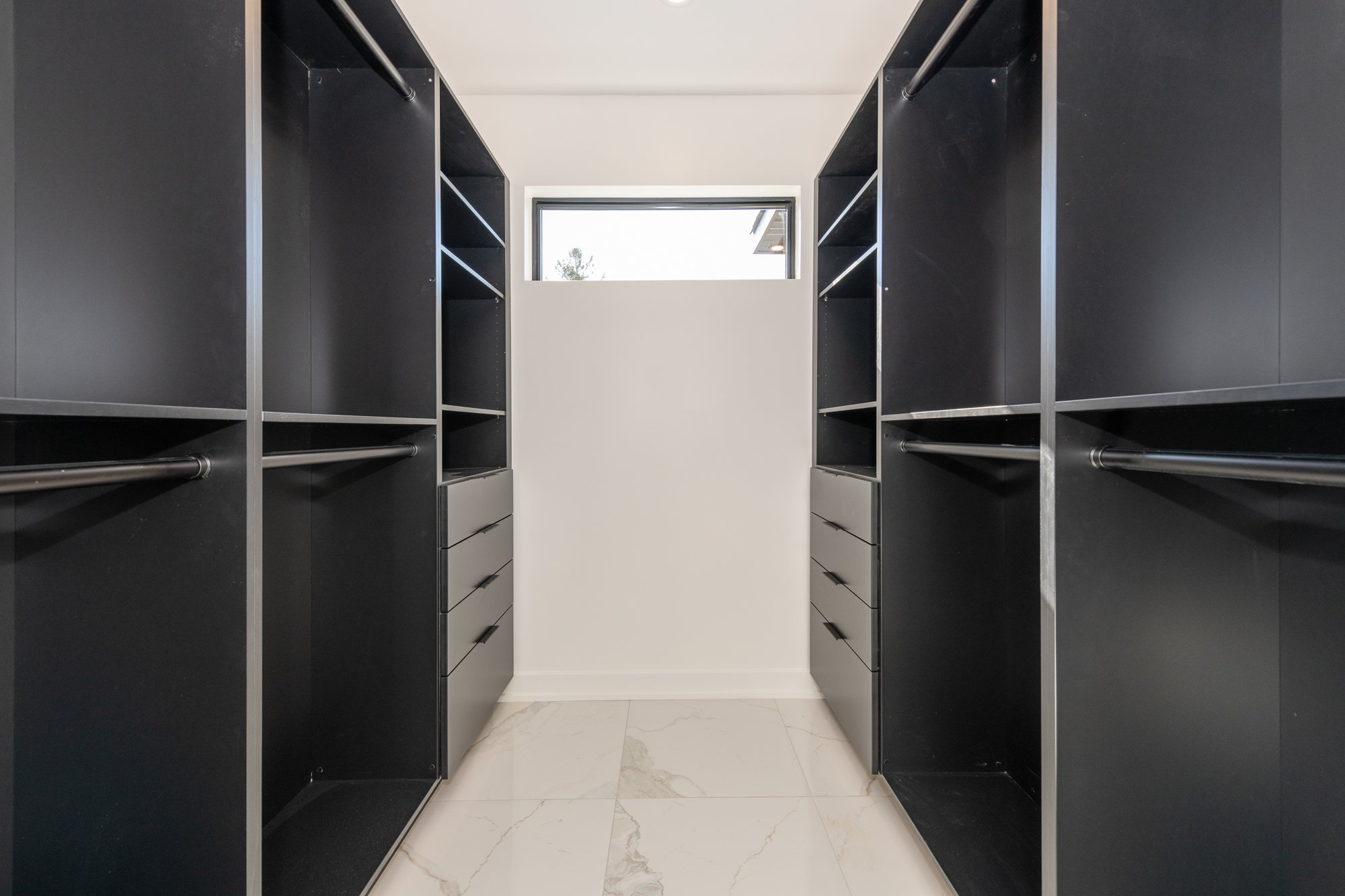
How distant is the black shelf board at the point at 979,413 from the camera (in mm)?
1100

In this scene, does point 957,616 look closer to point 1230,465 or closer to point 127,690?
point 1230,465

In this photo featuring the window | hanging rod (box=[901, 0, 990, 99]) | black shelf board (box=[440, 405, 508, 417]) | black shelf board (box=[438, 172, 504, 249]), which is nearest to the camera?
hanging rod (box=[901, 0, 990, 99])

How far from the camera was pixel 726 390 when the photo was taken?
254 cm

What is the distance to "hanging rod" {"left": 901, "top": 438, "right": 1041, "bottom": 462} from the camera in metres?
1.21

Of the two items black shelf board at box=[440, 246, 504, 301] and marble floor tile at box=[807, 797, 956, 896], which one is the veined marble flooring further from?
black shelf board at box=[440, 246, 504, 301]

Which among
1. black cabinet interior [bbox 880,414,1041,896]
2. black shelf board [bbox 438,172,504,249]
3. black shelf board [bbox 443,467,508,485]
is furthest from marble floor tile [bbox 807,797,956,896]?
black shelf board [bbox 438,172,504,249]

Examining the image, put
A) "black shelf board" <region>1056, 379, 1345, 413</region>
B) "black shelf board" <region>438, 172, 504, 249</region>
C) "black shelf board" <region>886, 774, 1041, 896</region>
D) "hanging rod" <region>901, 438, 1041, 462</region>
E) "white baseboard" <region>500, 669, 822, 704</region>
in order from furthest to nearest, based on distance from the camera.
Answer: "white baseboard" <region>500, 669, 822, 704</region> → "black shelf board" <region>438, 172, 504, 249</region> → "black shelf board" <region>886, 774, 1041, 896</region> → "hanging rod" <region>901, 438, 1041, 462</region> → "black shelf board" <region>1056, 379, 1345, 413</region>

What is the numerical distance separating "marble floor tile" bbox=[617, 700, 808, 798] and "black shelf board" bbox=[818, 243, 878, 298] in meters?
1.57

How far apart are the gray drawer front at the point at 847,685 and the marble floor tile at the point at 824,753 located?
2.4 inches

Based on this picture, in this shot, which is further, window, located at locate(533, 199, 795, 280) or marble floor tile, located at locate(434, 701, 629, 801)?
window, located at locate(533, 199, 795, 280)

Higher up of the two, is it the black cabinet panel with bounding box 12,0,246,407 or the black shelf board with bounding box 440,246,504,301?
the black shelf board with bounding box 440,246,504,301

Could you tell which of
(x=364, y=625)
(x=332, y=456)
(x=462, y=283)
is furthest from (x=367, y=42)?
(x=364, y=625)

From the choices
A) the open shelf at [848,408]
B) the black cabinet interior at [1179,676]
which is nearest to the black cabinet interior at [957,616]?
the open shelf at [848,408]

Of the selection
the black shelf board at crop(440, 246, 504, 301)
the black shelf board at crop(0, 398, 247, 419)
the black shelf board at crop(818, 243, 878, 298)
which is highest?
the black shelf board at crop(818, 243, 878, 298)
